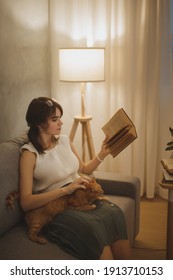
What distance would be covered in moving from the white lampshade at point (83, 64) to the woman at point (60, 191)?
78 centimetres

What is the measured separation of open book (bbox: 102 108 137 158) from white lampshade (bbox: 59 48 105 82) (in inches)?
24.1

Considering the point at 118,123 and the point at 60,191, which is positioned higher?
the point at 118,123

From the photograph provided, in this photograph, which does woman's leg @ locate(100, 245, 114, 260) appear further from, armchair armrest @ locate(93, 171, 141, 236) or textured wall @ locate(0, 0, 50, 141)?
textured wall @ locate(0, 0, 50, 141)

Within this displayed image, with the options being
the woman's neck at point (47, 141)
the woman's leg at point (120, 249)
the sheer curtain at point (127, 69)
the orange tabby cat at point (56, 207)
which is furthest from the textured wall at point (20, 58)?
the woman's leg at point (120, 249)

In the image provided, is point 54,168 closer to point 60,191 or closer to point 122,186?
point 60,191

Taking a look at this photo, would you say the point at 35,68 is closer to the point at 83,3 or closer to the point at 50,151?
the point at 83,3

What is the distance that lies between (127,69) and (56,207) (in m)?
1.67

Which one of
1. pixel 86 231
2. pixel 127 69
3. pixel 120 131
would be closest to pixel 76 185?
pixel 86 231

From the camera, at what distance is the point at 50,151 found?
2.18 metres

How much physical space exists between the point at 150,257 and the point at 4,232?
0.99 m

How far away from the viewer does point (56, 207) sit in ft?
6.63

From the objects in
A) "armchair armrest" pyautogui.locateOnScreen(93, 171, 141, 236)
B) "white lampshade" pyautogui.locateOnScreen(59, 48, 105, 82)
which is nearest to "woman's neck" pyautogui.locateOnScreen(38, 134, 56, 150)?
"armchair armrest" pyautogui.locateOnScreen(93, 171, 141, 236)

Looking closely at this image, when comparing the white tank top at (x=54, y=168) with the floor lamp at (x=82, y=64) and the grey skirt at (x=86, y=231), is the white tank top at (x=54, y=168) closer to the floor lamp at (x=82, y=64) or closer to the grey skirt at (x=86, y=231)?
the grey skirt at (x=86, y=231)

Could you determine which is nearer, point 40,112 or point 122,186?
point 40,112
